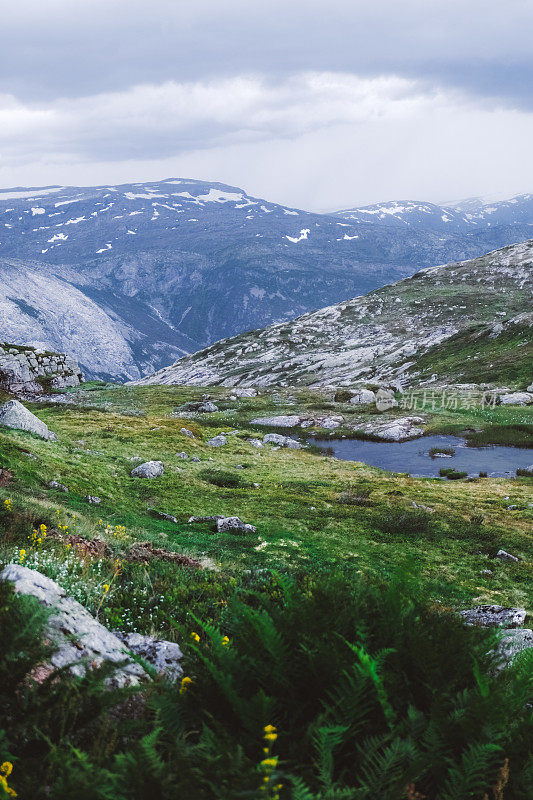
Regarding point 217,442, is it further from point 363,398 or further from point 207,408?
point 363,398

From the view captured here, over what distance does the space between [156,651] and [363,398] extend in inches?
3231

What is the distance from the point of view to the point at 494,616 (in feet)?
39.5

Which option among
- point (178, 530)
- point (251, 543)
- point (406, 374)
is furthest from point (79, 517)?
point (406, 374)

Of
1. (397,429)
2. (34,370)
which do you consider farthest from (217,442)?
(34,370)

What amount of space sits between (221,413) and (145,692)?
73087 millimetres

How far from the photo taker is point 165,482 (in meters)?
28.5

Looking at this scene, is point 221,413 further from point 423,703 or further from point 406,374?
point 423,703

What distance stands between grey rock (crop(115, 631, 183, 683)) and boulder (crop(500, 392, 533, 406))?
74.7 meters

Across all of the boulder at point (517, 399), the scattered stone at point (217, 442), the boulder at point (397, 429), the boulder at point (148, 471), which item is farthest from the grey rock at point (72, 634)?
the boulder at point (517, 399)

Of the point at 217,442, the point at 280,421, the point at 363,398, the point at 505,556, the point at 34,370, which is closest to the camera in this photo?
the point at 505,556

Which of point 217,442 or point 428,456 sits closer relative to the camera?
point 217,442

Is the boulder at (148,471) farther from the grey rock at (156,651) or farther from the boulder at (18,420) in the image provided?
the grey rock at (156,651)

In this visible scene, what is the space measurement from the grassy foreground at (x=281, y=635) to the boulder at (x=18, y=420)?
8.77 m

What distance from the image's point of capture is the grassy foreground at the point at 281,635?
3.32 m
